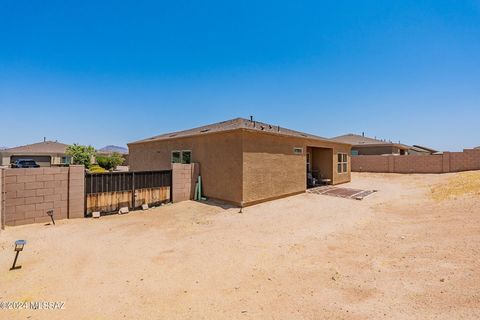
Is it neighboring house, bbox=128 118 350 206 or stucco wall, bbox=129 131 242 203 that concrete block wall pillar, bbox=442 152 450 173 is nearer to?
neighboring house, bbox=128 118 350 206

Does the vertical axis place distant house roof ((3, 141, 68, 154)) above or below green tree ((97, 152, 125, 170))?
above

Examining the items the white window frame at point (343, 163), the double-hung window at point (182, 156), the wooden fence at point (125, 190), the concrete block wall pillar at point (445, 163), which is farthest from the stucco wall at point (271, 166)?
the concrete block wall pillar at point (445, 163)

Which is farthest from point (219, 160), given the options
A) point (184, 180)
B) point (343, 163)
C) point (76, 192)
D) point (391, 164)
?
point (391, 164)

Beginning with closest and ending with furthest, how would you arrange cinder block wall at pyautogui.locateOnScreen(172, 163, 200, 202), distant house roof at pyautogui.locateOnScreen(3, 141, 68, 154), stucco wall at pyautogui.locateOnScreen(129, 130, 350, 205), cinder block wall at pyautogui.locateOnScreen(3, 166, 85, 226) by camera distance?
cinder block wall at pyautogui.locateOnScreen(3, 166, 85, 226) → stucco wall at pyautogui.locateOnScreen(129, 130, 350, 205) → cinder block wall at pyautogui.locateOnScreen(172, 163, 200, 202) → distant house roof at pyautogui.locateOnScreen(3, 141, 68, 154)

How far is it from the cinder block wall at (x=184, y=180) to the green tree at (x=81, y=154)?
21.4 m

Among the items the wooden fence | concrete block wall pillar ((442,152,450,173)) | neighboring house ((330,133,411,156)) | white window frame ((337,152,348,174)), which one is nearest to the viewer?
the wooden fence

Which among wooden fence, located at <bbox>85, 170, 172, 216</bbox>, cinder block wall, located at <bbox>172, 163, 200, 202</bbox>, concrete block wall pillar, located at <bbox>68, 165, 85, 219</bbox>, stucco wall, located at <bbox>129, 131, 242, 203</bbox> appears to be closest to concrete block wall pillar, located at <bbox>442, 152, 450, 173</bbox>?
stucco wall, located at <bbox>129, 131, 242, 203</bbox>

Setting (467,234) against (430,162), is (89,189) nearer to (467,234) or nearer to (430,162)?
(467,234)

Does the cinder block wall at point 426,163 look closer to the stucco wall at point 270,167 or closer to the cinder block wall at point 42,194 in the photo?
the stucco wall at point 270,167

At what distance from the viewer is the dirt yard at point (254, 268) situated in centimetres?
377

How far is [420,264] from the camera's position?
5.02 m

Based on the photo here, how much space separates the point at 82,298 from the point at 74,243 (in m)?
3.38

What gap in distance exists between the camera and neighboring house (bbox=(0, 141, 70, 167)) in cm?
3359

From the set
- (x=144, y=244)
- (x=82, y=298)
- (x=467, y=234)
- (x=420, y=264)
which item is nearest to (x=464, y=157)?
(x=467, y=234)
